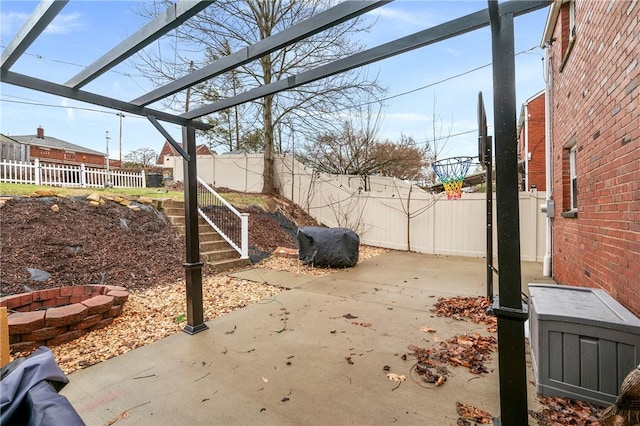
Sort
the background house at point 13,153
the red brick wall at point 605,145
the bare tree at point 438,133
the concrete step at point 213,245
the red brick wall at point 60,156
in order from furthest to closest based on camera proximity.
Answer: the red brick wall at point 60,156
the background house at point 13,153
the bare tree at point 438,133
the concrete step at point 213,245
the red brick wall at point 605,145

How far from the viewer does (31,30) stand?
1825 mm

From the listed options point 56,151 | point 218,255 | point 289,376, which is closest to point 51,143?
point 56,151

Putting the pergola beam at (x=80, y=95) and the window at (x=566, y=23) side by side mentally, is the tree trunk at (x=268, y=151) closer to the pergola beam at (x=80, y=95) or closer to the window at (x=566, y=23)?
the pergola beam at (x=80, y=95)

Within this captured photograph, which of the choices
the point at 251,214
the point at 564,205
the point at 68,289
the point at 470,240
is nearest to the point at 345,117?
the point at 251,214

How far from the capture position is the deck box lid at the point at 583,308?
2.01 m

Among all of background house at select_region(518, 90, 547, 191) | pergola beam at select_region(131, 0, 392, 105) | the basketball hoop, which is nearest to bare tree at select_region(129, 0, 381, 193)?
the basketball hoop

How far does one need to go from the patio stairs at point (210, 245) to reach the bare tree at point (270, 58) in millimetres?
4591

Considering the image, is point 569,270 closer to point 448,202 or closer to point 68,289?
point 448,202

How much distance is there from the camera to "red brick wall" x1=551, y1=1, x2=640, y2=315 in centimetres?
232

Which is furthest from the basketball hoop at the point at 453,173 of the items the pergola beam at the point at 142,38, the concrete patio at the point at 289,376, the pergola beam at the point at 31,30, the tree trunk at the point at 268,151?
the pergola beam at the point at 31,30

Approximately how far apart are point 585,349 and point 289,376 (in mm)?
2080

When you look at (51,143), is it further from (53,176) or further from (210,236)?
(210,236)

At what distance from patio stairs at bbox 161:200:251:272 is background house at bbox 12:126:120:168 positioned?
2181 centimetres

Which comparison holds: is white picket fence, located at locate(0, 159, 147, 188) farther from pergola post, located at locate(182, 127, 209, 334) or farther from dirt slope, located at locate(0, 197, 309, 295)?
pergola post, located at locate(182, 127, 209, 334)
